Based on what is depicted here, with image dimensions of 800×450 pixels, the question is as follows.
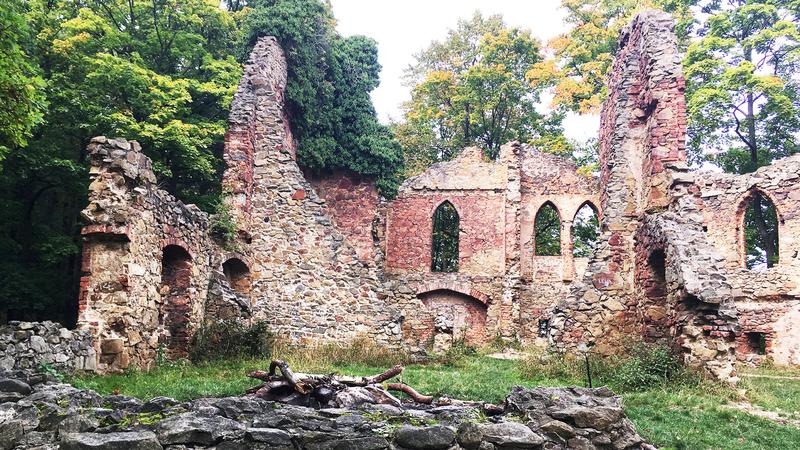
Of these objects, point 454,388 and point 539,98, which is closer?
point 454,388

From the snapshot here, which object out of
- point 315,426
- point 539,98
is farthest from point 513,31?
point 315,426

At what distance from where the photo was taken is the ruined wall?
1498cm

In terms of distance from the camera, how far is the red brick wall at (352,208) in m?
21.7

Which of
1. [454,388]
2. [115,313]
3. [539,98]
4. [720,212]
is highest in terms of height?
[539,98]

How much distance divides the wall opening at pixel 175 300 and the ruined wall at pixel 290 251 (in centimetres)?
286

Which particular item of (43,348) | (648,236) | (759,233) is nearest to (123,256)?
(43,348)

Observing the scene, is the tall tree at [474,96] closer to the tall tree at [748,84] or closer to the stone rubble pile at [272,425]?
the tall tree at [748,84]

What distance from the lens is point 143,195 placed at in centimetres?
1055

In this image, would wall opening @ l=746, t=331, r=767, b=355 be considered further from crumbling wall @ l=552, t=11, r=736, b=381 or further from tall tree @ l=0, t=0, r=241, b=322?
tall tree @ l=0, t=0, r=241, b=322

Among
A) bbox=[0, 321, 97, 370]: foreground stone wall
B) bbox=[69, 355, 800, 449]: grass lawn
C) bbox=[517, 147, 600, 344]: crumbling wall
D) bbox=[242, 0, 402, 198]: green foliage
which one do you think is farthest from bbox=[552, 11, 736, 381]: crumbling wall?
bbox=[517, 147, 600, 344]: crumbling wall

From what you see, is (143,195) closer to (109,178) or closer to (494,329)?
(109,178)

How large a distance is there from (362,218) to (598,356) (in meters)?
11.2

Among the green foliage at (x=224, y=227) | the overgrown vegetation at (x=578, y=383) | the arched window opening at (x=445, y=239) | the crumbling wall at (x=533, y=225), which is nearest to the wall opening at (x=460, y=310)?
the crumbling wall at (x=533, y=225)

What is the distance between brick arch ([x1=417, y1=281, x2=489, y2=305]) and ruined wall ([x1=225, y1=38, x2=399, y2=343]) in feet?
28.5
